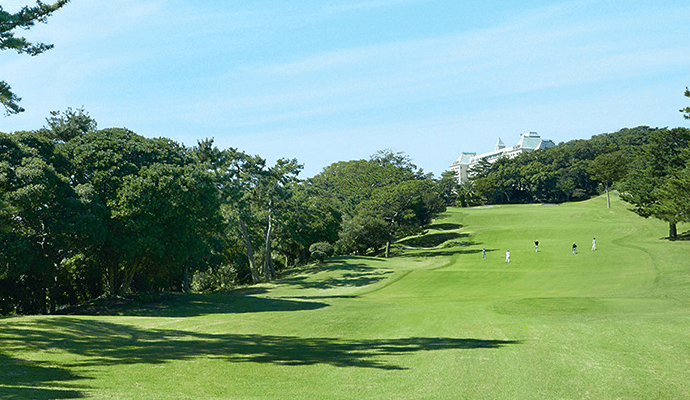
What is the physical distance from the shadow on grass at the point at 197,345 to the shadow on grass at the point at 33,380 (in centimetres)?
43

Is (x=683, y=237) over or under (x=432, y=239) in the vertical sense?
over

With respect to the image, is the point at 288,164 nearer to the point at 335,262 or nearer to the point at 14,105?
the point at 335,262

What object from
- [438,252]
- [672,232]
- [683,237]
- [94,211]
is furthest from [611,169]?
[94,211]

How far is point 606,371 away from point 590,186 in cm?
12619

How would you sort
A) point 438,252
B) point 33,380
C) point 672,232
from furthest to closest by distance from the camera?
point 438,252 < point 672,232 < point 33,380

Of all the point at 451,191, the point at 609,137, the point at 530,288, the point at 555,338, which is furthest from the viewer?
the point at 609,137

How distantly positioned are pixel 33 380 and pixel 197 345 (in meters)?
5.18

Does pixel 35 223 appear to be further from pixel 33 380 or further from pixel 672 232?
pixel 672 232

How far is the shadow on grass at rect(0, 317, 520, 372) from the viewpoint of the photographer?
41.1ft

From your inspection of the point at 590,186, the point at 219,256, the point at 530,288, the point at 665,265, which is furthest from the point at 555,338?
the point at 590,186

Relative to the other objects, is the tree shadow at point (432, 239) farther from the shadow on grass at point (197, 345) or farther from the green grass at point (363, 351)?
the shadow on grass at point (197, 345)

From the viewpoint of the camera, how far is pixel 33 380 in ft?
32.4

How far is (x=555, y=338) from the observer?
14.9 m

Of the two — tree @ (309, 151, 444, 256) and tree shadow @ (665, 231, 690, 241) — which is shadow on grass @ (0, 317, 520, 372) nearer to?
tree @ (309, 151, 444, 256)
